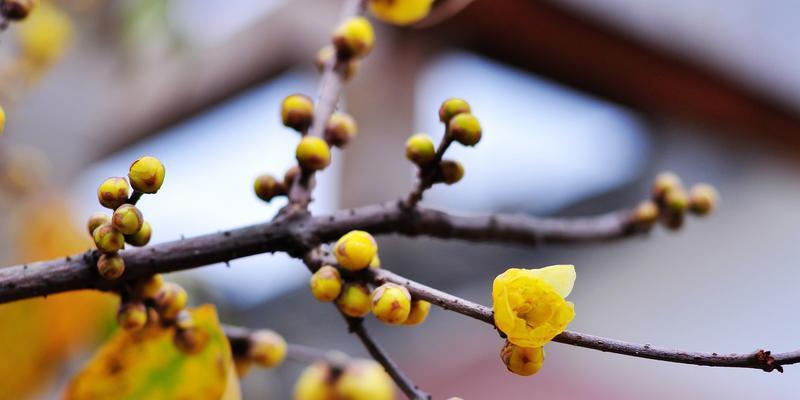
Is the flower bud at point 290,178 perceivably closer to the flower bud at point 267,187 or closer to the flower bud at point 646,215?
the flower bud at point 267,187

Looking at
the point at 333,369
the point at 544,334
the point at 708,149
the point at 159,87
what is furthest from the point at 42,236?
Result: the point at 708,149

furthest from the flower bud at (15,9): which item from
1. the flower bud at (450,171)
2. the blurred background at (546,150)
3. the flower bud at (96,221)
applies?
the blurred background at (546,150)

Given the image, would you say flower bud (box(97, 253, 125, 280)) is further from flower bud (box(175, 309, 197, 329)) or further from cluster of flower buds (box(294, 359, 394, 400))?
cluster of flower buds (box(294, 359, 394, 400))

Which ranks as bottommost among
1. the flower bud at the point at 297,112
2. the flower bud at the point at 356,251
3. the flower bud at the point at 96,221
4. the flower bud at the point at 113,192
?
the flower bud at the point at 96,221

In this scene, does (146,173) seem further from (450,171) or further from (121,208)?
(450,171)

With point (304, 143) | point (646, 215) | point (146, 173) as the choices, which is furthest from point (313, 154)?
point (646, 215)
